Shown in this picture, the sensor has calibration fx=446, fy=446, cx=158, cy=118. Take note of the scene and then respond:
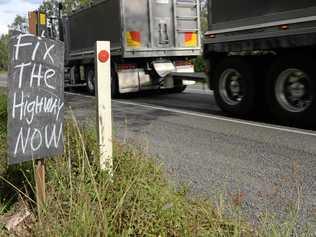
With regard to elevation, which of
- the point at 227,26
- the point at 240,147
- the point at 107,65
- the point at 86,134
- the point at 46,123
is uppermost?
the point at 227,26

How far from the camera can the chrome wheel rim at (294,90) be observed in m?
6.93

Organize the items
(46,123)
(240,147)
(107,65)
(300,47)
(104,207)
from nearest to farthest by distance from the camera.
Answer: (104,207)
(46,123)
(107,65)
(240,147)
(300,47)

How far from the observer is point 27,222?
10.2 ft

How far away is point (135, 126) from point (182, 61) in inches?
233

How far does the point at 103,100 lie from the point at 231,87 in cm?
514

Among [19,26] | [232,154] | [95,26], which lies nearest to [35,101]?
[232,154]

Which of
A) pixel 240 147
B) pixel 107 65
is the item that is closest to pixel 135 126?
pixel 240 147

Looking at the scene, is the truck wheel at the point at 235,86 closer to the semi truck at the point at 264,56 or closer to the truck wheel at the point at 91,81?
the semi truck at the point at 264,56

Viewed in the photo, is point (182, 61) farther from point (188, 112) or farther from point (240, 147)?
point (240, 147)

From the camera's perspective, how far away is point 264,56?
25.1ft

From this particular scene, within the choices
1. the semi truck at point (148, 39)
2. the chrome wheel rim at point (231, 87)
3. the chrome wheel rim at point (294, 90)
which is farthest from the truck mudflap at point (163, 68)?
the chrome wheel rim at point (294, 90)

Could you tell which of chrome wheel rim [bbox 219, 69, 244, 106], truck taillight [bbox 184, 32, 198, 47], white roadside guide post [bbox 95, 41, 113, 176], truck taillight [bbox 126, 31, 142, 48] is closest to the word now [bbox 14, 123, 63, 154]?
white roadside guide post [bbox 95, 41, 113, 176]

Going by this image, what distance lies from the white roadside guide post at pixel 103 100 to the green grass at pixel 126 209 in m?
0.11

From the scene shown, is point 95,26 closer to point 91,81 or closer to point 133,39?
point 91,81
